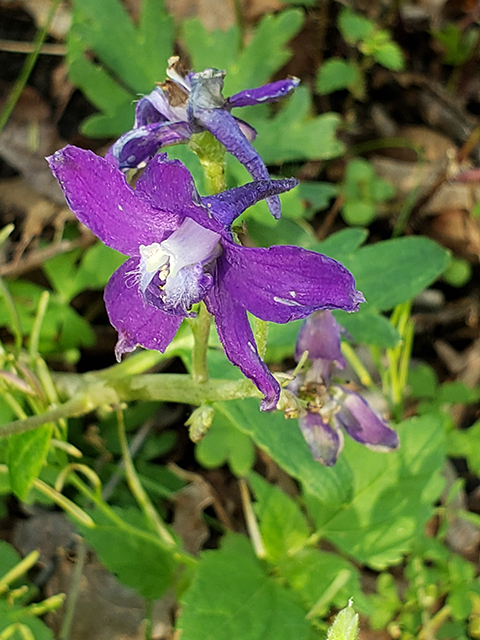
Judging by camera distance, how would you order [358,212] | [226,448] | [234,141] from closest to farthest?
[234,141]
[226,448]
[358,212]

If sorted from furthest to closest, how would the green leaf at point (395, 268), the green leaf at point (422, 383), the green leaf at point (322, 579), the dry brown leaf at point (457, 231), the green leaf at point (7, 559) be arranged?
the dry brown leaf at point (457, 231) → the green leaf at point (422, 383) → the green leaf at point (7, 559) → the green leaf at point (395, 268) → the green leaf at point (322, 579)

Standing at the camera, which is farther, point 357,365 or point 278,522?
point 357,365

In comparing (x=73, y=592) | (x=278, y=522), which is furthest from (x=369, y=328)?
(x=73, y=592)

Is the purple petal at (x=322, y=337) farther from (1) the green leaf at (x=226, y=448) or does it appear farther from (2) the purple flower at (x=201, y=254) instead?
(1) the green leaf at (x=226, y=448)

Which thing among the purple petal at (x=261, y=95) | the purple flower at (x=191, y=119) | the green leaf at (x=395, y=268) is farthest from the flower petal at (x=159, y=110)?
the green leaf at (x=395, y=268)

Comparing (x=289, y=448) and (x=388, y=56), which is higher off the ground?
(x=388, y=56)

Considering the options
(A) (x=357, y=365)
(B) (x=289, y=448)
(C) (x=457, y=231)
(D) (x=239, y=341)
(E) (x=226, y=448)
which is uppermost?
(D) (x=239, y=341)

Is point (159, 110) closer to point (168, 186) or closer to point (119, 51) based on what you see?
point (168, 186)
